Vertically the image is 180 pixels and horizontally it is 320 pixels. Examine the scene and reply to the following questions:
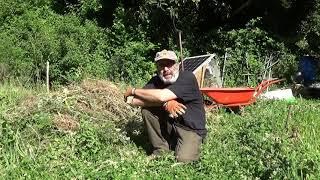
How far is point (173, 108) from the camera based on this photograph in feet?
20.3

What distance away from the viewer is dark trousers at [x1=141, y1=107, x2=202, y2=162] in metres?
6.20

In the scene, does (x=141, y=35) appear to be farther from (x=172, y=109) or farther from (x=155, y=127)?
(x=172, y=109)

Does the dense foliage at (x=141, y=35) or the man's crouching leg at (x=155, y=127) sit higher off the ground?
the dense foliage at (x=141, y=35)

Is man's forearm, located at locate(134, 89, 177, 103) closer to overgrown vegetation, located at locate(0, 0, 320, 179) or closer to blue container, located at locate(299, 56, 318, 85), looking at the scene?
overgrown vegetation, located at locate(0, 0, 320, 179)

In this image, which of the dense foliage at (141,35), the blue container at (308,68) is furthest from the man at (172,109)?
the blue container at (308,68)

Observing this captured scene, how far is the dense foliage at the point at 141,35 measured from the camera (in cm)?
1341

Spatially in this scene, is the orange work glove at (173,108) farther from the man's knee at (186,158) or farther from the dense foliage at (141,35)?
the dense foliage at (141,35)

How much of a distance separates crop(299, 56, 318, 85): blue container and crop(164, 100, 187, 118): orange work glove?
7506mm

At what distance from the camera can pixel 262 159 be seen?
548 centimetres

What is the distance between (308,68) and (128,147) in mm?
7859

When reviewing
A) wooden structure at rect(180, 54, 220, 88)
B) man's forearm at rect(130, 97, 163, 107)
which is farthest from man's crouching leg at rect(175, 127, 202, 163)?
wooden structure at rect(180, 54, 220, 88)

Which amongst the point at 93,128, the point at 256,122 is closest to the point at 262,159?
the point at 256,122

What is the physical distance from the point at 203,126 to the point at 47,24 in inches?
402

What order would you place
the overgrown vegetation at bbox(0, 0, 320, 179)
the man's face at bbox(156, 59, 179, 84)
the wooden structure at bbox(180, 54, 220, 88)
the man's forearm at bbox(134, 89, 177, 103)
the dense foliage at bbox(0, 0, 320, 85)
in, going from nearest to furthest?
the overgrown vegetation at bbox(0, 0, 320, 179) < the man's forearm at bbox(134, 89, 177, 103) < the man's face at bbox(156, 59, 179, 84) < the wooden structure at bbox(180, 54, 220, 88) < the dense foliage at bbox(0, 0, 320, 85)
